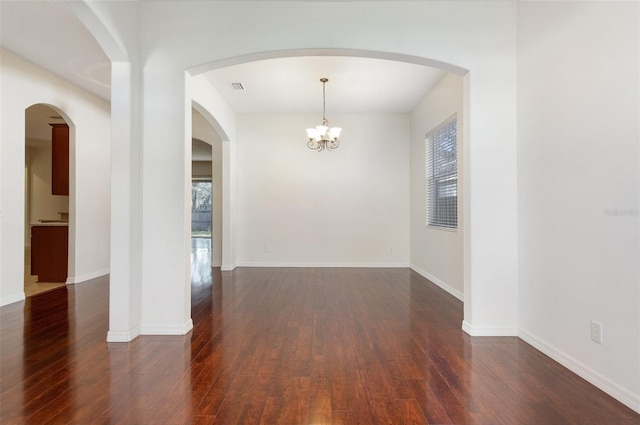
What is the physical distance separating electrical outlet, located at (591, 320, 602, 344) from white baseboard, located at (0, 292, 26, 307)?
19.2 feet

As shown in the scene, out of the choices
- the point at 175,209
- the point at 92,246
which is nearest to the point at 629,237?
the point at 175,209

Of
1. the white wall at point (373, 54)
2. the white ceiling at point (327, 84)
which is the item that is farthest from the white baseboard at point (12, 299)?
the white ceiling at point (327, 84)

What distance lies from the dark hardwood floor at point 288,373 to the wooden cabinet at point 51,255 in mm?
1606

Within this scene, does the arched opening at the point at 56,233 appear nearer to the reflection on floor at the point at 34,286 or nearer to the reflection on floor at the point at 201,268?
the reflection on floor at the point at 34,286

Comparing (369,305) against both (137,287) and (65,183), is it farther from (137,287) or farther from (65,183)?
(65,183)

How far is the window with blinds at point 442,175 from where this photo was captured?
186 inches

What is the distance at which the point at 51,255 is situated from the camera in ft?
17.5

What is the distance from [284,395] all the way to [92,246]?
513 cm

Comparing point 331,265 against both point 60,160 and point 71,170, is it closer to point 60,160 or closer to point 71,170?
point 71,170

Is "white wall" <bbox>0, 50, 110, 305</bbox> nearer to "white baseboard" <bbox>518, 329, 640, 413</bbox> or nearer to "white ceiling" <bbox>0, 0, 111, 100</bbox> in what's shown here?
"white ceiling" <bbox>0, 0, 111, 100</bbox>

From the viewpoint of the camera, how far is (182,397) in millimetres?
2016

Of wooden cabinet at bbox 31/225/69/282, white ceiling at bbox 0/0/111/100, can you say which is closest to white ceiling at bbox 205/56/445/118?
white ceiling at bbox 0/0/111/100

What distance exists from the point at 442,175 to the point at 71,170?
5.82 meters

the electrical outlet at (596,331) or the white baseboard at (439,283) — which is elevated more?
the electrical outlet at (596,331)
